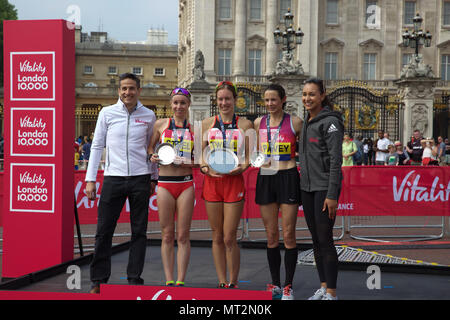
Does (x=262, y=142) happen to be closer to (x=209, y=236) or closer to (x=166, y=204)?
(x=166, y=204)

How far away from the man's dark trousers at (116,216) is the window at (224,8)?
4123cm

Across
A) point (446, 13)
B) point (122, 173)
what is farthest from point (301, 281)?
point (446, 13)

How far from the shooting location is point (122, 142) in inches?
231

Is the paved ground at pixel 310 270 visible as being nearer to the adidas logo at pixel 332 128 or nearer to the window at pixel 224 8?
the adidas logo at pixel 332 128

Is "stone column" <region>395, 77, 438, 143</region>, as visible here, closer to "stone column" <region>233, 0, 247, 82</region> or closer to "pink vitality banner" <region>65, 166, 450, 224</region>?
"pink vitality banner" <region>65, 166, 450, 224</region>

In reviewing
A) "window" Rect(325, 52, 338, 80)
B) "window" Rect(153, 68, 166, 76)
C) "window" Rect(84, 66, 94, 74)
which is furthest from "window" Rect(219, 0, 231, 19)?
"window" Rect(84, 66, 94, 74)

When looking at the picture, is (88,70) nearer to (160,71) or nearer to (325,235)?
(160,71)

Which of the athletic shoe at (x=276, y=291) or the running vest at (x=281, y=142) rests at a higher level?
the running vest at (x=281, y=142)

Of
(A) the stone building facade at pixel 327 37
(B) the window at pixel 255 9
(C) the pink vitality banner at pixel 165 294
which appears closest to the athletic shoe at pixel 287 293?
(C) the pink vitality banner at pixel 165 294

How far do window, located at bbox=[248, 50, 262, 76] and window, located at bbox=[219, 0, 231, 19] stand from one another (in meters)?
3.42

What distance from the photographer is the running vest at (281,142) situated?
224 inches

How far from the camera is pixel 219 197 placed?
223 inches
